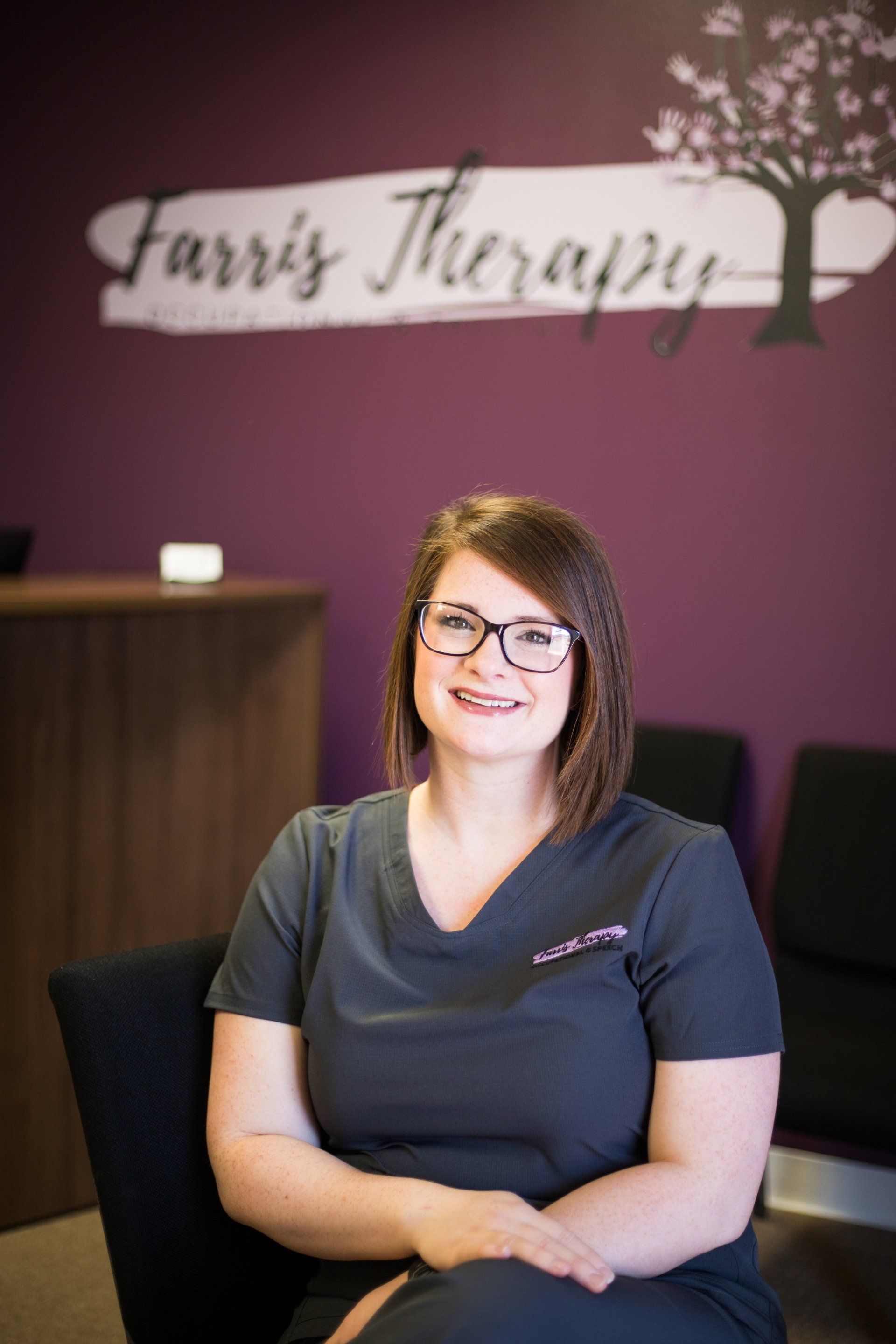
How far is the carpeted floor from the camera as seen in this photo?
2.12 m

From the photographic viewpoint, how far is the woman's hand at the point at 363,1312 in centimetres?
118

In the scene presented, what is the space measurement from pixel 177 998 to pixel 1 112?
2899 mm

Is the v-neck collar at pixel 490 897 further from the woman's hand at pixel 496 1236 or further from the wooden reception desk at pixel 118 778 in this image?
the wooden reception desk at pixel 118 778

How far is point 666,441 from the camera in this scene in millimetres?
2740

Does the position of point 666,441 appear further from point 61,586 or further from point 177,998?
point 177,998

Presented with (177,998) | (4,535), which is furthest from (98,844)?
(177,998)

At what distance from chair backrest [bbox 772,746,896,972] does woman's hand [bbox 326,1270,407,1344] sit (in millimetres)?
1468

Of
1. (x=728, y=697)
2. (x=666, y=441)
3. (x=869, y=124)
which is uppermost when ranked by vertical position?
(x=869, y=124)

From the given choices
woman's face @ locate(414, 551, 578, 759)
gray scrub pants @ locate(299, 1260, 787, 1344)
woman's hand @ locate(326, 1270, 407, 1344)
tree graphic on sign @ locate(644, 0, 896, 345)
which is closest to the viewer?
gray scrub pants @ locate(299, 1260, 787, 1344)

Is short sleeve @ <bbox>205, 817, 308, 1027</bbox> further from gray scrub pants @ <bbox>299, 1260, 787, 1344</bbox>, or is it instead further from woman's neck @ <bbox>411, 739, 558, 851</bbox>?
gray scrub pants @ <bbox>299, 1260, 787, 1344</bbox>

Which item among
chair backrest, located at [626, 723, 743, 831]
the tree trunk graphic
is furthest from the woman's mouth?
the tree trunk graphic

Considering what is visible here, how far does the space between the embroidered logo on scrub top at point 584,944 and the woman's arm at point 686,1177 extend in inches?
5.4

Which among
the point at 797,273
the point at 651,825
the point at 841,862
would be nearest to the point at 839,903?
the point at 841,862

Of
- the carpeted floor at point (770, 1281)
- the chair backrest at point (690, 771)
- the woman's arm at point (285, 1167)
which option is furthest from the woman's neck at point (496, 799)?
the carpeted floor at point (770, 1281)
